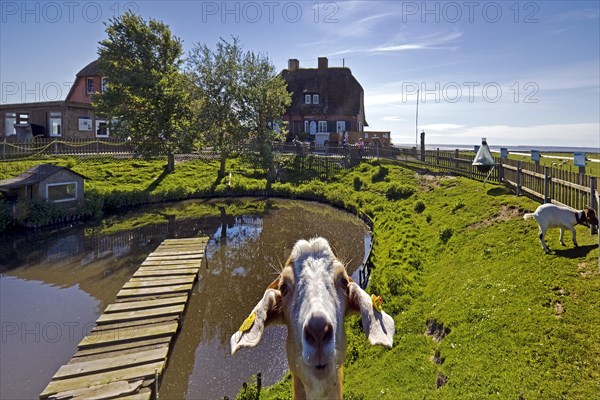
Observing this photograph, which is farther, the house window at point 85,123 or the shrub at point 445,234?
the house window at point 85,123

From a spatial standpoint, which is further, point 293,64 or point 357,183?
point 293,64

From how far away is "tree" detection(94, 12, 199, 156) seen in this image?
110 feet

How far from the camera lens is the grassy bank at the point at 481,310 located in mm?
6613

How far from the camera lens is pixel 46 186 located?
78.8 feet

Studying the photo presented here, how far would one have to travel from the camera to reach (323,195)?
32.7 meters

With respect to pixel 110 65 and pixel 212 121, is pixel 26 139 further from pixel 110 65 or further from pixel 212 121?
pixel 212 121

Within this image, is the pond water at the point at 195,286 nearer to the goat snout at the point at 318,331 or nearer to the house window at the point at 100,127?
the goat snout at the point at 318,331

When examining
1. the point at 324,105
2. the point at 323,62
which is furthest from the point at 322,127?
the point at 323,62

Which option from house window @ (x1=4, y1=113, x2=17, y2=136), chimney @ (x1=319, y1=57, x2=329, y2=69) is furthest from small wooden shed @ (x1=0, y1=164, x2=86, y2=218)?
chimney @ (x1=319, y1=57, x2=329, y2=69)

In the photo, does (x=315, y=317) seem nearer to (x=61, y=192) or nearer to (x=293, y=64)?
(x=61, y=192)

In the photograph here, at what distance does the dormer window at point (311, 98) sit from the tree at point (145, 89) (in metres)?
20.2

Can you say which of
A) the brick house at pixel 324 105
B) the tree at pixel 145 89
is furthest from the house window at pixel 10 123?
the brick house at pixel 324 105

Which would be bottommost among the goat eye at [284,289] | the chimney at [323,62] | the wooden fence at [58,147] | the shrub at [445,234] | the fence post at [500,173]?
the shrub at [445,234]

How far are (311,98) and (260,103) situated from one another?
18.2 meters
